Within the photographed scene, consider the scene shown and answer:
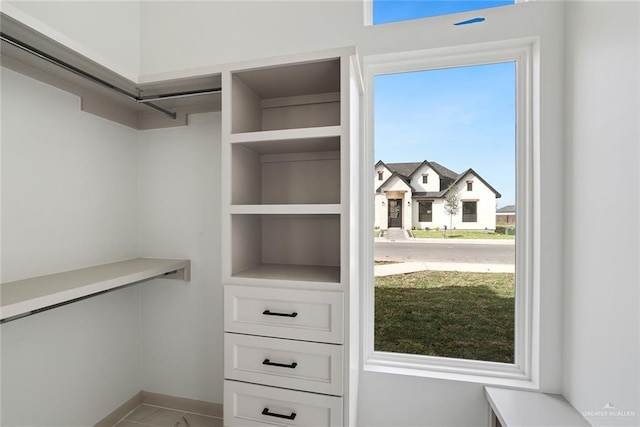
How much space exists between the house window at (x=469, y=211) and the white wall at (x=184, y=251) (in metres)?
1.37

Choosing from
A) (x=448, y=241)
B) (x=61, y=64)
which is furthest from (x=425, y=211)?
(x=61, y=64)

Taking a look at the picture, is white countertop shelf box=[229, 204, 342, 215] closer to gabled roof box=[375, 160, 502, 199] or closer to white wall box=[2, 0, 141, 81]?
gabled roof box=[375, 160, 502, 199]

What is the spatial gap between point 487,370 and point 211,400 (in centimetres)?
153

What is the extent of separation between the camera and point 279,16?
164cm

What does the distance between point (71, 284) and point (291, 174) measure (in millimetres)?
1044

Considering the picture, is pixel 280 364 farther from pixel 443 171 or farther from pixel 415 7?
pixel 415 7

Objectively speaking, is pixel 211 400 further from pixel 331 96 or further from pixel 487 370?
pixel 331 96

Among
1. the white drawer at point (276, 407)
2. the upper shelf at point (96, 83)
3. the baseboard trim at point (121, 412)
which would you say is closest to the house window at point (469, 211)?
the white drawer at point (276, 407)

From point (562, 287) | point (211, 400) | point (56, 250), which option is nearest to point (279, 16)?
point (56, 250)

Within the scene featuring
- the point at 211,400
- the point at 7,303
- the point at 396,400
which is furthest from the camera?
the point at 211,400

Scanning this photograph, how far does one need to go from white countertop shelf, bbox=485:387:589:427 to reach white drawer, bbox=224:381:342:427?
0.72m

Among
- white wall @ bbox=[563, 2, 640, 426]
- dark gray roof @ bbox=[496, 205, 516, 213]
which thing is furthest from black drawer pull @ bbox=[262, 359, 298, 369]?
dark gray roof @ bbox=[496, 205, 516, 213]

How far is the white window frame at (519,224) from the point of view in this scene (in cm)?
140

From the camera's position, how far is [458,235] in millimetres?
1597
